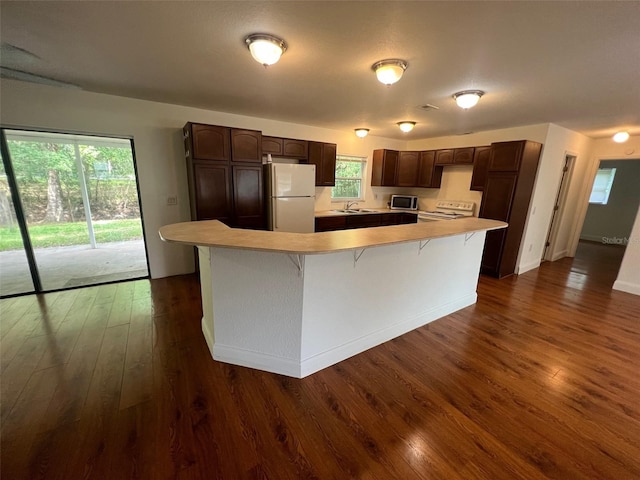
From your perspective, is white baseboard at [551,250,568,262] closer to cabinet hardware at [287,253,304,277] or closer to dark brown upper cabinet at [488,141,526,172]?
dark brown upper cabinet at [488,141,526,172]

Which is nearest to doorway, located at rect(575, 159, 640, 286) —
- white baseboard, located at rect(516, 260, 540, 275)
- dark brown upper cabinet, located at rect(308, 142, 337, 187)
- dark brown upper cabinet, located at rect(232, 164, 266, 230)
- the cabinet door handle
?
white baseboard, located at rect(516, 260, 540, 275)

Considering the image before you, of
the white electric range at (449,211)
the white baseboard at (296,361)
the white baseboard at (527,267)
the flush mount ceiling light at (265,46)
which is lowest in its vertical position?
the white baseboard at (296,361)

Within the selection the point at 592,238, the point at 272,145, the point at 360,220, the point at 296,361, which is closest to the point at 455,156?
the point at 360,220

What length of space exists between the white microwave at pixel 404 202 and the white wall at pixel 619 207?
5.41 m

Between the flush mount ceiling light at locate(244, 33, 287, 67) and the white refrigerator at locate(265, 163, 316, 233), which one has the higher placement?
the flush mount ceiling light at locate(244, 33, 287, 67)

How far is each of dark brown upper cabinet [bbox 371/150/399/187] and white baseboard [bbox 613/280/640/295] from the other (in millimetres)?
3864

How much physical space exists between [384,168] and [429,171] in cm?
91

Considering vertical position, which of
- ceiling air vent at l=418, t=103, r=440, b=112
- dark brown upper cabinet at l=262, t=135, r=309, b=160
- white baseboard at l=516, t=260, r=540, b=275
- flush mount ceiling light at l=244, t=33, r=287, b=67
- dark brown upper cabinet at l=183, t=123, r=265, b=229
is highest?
ceiling air vent at l=418, t=103, r=440, b=112

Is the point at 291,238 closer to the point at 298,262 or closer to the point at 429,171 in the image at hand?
the point at 298,262

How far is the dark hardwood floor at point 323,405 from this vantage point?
4.43ft

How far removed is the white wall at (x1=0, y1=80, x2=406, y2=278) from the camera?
275 cm

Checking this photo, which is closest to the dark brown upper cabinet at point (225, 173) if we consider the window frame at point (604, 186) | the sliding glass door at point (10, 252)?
the sliding glass door at point (10, 252)

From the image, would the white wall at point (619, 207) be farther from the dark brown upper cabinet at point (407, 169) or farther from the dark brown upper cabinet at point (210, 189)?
the dark brown upper cabinet at point (210, 189)

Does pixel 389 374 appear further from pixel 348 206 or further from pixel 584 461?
pixel 348 206
